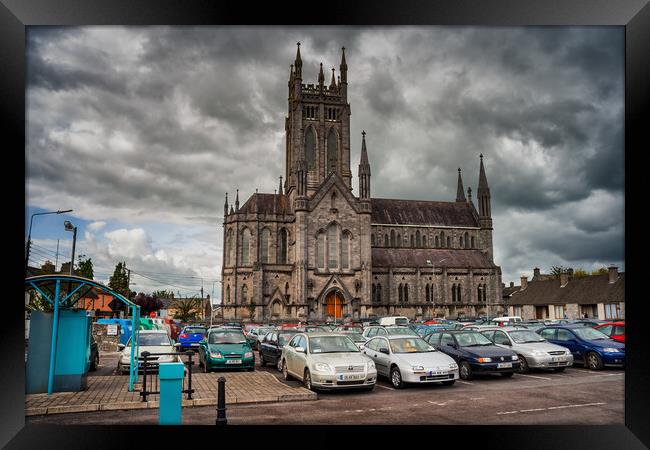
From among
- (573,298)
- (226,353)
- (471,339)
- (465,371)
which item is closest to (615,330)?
(471,339)

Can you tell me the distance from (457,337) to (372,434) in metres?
8.17

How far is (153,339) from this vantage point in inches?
714

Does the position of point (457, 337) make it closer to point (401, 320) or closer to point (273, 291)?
point (401, 320)

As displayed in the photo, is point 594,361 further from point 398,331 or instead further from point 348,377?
point 348,377

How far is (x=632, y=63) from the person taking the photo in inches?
402

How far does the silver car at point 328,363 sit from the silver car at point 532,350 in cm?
609

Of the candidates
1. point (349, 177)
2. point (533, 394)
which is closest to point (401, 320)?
point (533, 394)

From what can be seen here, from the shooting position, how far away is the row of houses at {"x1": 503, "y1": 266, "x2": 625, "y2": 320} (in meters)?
47.9

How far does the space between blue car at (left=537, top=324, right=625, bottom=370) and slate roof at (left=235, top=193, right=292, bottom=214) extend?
1961 inches

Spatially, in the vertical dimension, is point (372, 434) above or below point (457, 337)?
below

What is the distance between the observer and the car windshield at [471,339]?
54.5 feet

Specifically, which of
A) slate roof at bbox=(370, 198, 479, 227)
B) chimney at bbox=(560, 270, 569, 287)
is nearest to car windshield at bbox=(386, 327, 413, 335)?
chimney at bbox=(560, 270, 569, 287)

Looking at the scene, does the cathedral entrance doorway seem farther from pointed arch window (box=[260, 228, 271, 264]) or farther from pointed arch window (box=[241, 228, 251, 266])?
pointed arch window (box=[241, 228, 251, 266])

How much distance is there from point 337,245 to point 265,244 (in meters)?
9.61
